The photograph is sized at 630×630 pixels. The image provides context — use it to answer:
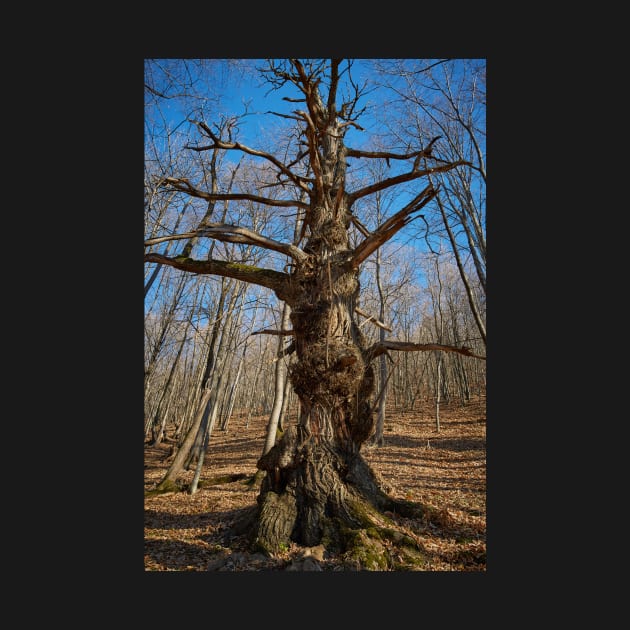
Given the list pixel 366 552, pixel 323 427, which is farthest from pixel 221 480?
pixel 366 552

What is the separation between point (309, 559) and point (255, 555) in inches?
23.5

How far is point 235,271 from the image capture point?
441cm

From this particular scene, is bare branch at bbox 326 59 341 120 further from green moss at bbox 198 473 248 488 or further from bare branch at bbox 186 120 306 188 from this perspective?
green moss at bbox 198 473 248 488

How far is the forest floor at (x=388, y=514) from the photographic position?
3.46 meters

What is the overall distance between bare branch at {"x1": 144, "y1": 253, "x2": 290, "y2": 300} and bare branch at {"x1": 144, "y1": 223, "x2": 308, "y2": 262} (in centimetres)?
30

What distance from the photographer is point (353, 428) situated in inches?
158

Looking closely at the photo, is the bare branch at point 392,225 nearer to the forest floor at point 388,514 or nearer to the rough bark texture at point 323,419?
the rough bark texture at point 323,419

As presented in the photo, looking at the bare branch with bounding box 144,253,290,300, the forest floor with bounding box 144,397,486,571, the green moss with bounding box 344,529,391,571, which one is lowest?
the forest floor with bounding box 144,397,486,571

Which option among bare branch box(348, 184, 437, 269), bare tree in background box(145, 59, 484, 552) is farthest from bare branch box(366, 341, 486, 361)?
bare branch box(348, 184, 437, 269)

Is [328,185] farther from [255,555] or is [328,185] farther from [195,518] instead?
[195,518]

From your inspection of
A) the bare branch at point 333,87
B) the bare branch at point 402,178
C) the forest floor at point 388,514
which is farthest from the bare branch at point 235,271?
the forest floor at point 388,514

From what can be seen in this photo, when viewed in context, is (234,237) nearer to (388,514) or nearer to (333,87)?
(333,87)

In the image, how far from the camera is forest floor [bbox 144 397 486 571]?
11.3ft

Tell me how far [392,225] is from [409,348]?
1446 mm
